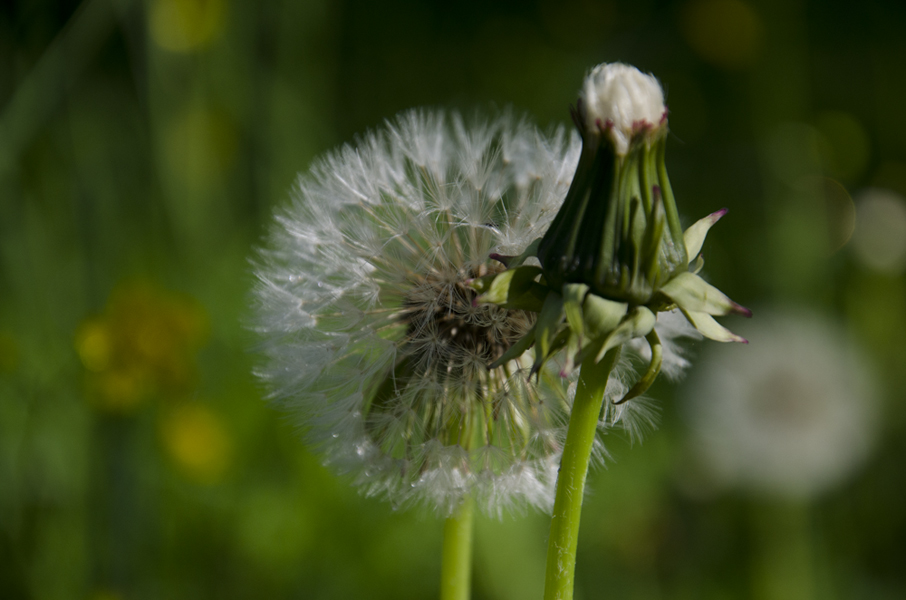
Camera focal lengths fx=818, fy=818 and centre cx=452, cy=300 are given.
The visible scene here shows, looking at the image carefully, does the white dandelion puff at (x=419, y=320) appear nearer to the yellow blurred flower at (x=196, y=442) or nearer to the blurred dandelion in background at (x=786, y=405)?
the yellow blurred flower at (x=196, y=442)

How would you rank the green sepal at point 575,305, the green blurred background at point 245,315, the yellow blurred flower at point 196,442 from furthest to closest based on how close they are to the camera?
the yellow blurred flower at point 196,442 → the green blurred background at point 245,315 → the green sepal at point 575,305

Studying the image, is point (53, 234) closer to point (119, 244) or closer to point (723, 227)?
point (119, 244)

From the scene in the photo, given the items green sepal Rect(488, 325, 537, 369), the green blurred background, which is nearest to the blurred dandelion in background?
the green blurred background

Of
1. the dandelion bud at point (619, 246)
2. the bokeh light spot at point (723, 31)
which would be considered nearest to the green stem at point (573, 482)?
the dandelion bud at point (619, 246)

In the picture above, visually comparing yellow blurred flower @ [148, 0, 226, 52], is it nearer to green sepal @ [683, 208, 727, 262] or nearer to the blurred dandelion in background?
the blurred dandelion in background

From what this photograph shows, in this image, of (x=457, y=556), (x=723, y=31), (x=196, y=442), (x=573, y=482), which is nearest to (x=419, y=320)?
(x=457, y=556)
